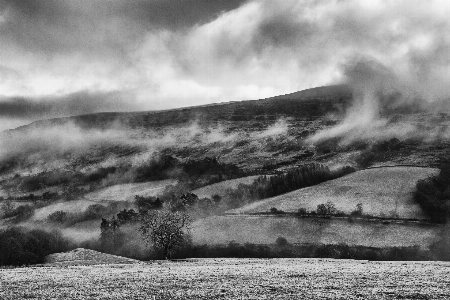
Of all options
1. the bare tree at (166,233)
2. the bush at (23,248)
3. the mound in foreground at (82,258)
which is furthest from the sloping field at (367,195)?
the bush at (23,248)

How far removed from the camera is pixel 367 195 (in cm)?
16338

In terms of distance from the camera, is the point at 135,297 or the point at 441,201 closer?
the point at 135,297

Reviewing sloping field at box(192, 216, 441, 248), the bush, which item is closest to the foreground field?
the bush

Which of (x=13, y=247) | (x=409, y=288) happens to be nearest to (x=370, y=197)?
(x=13, y=247)

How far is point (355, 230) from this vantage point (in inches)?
5566

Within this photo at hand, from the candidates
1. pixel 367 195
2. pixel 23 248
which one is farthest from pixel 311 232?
pixel 23 248

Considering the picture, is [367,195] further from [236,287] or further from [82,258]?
[236,287]

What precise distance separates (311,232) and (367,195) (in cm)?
2989

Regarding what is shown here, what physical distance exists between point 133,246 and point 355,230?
5891cm

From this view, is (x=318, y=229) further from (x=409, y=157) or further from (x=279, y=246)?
(x=409, y=157)

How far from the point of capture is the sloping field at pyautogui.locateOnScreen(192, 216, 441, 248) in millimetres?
133375

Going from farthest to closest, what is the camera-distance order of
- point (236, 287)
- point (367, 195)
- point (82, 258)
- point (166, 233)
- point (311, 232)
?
point (367, 195) < point (311, 232) < point (166, 233) < point (82, 258) < point (236, 287)

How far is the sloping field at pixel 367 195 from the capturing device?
154 m

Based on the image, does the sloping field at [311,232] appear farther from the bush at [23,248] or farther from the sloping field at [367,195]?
the bush at [23,248]
